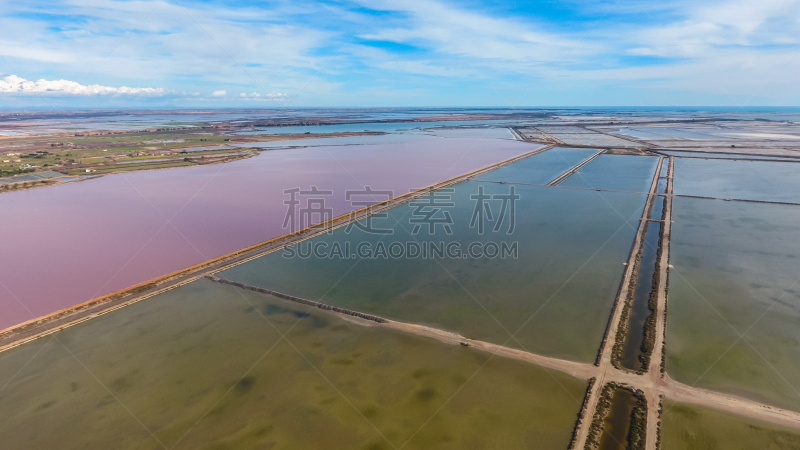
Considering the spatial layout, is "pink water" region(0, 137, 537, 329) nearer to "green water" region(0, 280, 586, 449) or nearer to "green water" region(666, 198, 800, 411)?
"green water" region(0, 280, 586, 449)

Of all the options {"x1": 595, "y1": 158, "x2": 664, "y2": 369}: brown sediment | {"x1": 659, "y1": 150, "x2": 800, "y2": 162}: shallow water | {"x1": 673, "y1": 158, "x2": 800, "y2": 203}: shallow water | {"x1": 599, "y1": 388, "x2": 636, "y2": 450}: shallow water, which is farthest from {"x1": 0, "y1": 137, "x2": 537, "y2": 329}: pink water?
{"x1": 659, "y1": 150, "x2": 800, "y2": 162}: shallow water

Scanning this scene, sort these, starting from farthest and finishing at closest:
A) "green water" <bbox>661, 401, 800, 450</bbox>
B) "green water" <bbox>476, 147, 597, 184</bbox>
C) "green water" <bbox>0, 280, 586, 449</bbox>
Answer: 1. "green water" <bbox>476, 147, 597, 184</bbox>
2. "green water" <bbox>0, 280, 586, 449</bbox>
3. "green water" <bbox>661, 401, 800, 450</bbox>

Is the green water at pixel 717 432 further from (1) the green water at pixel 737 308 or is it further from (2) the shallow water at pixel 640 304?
(2) the shallow water at pixel 640 304

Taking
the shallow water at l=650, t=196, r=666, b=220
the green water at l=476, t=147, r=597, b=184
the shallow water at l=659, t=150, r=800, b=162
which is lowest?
the shallow water at l=650, t=196, r=666, b=220

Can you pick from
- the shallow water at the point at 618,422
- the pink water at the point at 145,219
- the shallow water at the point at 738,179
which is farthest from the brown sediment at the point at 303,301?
the shallow water at the point at 738,179

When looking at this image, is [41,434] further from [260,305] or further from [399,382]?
[399,382]

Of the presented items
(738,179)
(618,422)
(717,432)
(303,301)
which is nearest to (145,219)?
(303,301)
